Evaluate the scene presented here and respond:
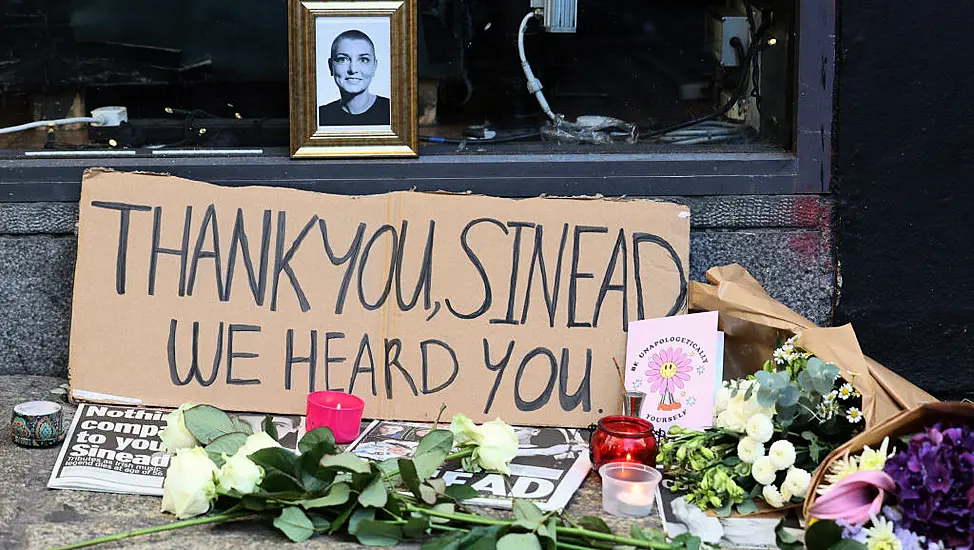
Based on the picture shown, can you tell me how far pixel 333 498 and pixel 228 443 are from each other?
272mm

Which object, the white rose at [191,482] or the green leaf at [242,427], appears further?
the green leaf at [242,427]

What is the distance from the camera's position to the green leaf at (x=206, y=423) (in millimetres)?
2418

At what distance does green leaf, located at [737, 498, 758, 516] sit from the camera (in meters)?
2.39

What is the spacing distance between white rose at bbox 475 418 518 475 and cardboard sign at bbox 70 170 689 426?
40 centimetres

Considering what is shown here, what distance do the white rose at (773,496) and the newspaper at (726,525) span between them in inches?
1.6

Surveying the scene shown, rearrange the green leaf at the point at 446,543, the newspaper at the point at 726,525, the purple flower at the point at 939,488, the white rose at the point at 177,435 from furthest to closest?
the white rose at the point at 177,435 → the newspaper at the point at 726,525 → the green leaf at the point at 446,543 → the purple flower at the point at 939,488

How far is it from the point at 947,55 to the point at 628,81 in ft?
2.74

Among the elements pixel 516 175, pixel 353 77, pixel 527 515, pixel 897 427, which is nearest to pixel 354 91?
pixel 353 77

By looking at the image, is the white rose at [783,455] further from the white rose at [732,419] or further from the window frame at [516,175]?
the window frame at [516,175]

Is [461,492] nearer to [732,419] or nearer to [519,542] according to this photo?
[519,542]

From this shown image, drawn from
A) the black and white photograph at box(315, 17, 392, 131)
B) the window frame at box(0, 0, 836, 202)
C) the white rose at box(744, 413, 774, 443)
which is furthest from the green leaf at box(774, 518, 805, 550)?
the black and white photograph at box(315, 17, 392, 131)

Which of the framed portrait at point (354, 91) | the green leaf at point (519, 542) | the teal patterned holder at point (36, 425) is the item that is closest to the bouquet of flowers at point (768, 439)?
the green leaf at point (519, 542)

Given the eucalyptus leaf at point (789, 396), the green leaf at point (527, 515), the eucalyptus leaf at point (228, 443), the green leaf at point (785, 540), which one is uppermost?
the eucalyptus leaf at point (789, 396)

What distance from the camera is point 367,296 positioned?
2941 mm
